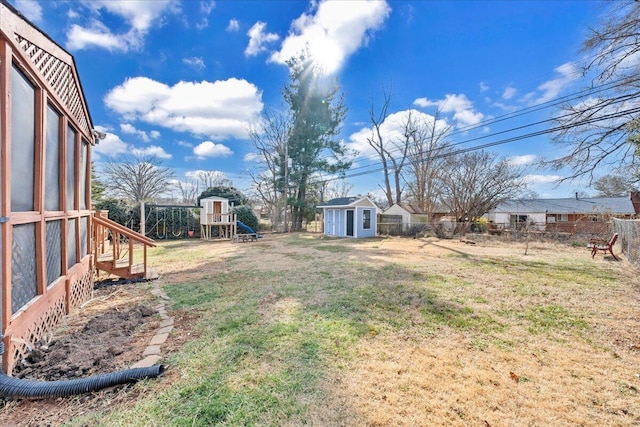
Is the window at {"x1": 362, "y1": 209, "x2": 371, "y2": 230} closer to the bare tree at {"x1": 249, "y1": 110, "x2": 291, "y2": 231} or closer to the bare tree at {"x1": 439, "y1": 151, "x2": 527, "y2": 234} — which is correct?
the bare tree at {"x1": 439, "y1": 151, "x2": 527, "y2": 234}

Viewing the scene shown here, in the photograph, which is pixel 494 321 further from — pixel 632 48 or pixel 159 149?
pixel 159 149

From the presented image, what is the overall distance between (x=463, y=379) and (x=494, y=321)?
5.72ft

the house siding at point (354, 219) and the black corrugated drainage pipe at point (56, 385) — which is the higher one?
the house siding at point (354, 219)

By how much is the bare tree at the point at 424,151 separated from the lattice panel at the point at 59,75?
20.6 m

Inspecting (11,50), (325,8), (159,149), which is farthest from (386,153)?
(11,50)

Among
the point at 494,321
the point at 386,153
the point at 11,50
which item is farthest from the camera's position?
the point at 386,153

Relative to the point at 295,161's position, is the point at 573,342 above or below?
below

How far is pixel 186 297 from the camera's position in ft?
15.5

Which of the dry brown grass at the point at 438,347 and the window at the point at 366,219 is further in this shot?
the window at the point at 366,219

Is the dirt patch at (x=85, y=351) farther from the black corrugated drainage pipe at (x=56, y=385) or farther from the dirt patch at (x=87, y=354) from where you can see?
the black corrugated drainage pipe at (x=56, y=385)

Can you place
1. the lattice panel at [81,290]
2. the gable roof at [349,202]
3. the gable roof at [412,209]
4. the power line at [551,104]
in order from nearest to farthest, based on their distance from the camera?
the lattice panel at [81,290] → the power line at [551,104] → the gable roof at [349,202] → the gable roof at [412,209]

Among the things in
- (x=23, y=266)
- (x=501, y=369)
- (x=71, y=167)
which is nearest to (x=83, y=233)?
(x=71, y=167)

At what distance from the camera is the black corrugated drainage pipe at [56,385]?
1933 millimetres

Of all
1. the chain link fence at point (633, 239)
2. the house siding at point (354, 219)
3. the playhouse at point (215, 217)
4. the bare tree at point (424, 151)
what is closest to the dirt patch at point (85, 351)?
the chain link fence at point (633, 239)
